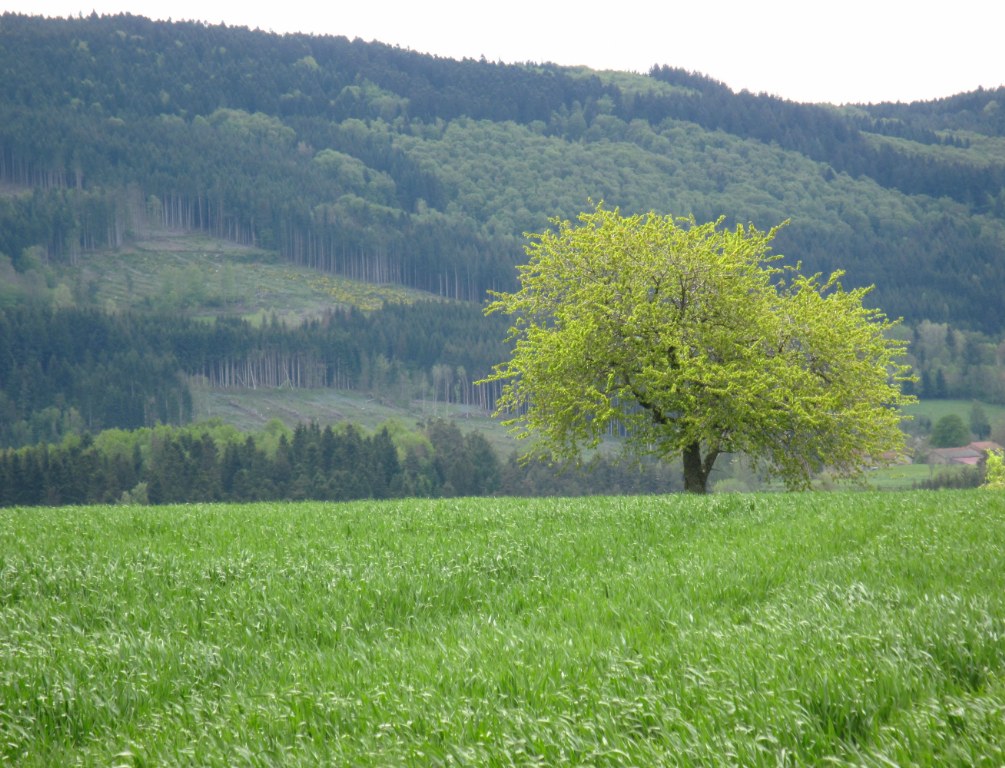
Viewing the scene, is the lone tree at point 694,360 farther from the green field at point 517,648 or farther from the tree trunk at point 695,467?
the green field at point 517,648

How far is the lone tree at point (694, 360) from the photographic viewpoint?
33.4 m

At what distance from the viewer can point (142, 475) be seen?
145250 millimetres

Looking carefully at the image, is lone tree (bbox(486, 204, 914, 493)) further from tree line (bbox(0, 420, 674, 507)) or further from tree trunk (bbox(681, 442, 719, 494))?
tree line (bbox(0, 420, 674, 507))

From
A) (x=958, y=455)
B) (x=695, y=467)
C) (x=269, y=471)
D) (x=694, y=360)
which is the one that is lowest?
(x=958, y=455)

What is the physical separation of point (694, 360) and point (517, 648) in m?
26.8

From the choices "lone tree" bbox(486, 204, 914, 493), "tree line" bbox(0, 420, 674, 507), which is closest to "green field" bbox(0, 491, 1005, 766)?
"lone tree" bbox(486, 204, 914, 493)

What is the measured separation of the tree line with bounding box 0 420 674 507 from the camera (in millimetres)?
137625

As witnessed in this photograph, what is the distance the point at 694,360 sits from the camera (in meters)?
32.7

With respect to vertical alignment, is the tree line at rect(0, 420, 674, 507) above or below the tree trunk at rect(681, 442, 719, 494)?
below

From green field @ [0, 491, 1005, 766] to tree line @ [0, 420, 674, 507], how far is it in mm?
116135

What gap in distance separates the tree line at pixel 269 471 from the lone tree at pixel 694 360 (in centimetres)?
9152

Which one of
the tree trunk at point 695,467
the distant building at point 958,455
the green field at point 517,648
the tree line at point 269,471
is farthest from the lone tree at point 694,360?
the distant building at point 958,455

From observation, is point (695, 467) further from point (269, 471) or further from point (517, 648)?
point (269, 471)

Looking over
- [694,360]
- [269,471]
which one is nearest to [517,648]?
[694,360]
